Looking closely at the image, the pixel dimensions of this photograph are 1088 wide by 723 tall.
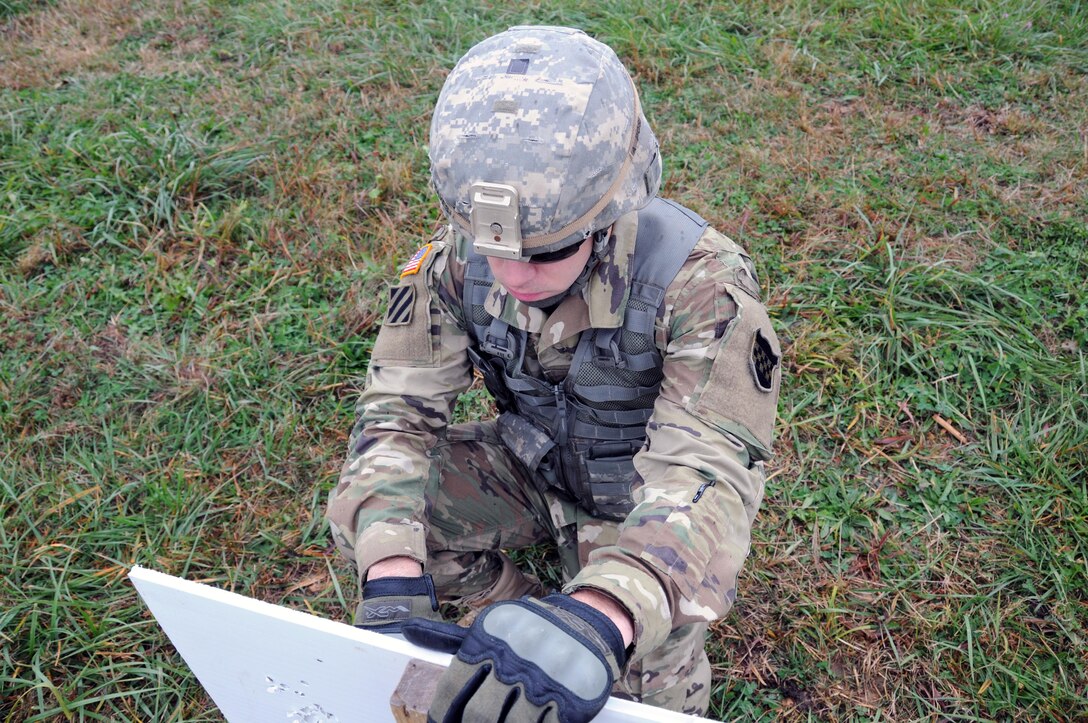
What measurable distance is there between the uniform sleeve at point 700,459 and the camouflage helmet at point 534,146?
13.3 inches

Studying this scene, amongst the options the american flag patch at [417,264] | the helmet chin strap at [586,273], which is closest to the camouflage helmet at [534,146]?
the helmet chin strap at [586,273]

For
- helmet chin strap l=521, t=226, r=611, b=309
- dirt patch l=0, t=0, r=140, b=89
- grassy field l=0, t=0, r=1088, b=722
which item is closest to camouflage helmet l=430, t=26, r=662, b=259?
helmet chin strap l=521, t=226, r=611, b=309

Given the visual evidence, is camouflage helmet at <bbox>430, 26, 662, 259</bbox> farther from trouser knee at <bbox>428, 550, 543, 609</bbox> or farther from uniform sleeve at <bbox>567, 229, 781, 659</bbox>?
trouser knee at <bbox>428, 550, 543, 609</bbox>

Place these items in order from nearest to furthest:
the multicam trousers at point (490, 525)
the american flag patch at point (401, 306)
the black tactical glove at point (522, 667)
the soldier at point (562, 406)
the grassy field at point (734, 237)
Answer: the black tactical glove at point (522, 667)
the soldier at point (562, 406)
the american flag patch at point (401, 306)
the multicam trousers at point (490, 525)
the grassy field at point (734, 237)

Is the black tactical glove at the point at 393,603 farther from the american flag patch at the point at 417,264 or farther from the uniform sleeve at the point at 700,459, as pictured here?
the american flag patch at the point at 417,264

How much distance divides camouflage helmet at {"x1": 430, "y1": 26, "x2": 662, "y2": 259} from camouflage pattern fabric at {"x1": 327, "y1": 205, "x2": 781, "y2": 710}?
0.29 m

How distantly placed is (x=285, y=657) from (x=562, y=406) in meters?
0.99

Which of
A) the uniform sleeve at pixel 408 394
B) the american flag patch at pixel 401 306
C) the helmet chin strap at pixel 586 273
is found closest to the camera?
the helmet chin strap at pixel 586 273

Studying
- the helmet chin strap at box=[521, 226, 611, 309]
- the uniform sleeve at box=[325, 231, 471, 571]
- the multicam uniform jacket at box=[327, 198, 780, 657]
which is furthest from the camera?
the uniform sleeve at box=[325, 231, 471, 571]

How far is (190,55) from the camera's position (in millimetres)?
5219

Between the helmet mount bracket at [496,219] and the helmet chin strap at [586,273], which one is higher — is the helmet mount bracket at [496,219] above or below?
above

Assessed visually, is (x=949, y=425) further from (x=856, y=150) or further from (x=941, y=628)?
(x=856, y=150)

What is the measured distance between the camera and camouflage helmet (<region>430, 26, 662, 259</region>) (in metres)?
1.65

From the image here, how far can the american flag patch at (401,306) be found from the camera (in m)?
2.21
